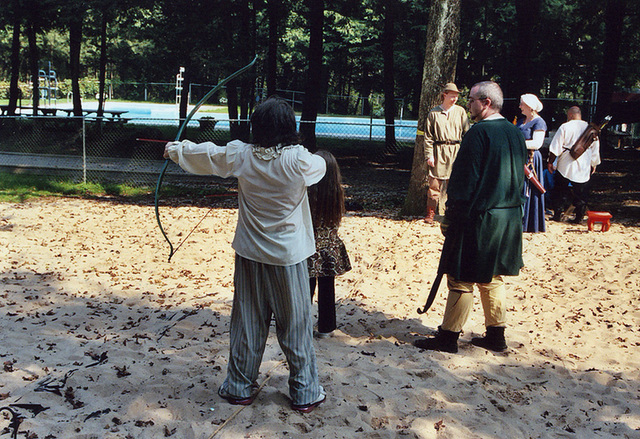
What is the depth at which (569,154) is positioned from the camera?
923 cm

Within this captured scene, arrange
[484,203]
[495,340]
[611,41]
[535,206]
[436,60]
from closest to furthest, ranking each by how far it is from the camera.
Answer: [484,203], [495,340], [535,206], [436,60], [611,41]

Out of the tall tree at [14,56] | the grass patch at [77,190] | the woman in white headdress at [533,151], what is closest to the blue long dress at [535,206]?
the woman in white headdress at [533,151]

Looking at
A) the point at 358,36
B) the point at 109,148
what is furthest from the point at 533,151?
the point at 358,36

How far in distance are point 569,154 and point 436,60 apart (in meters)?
2.49

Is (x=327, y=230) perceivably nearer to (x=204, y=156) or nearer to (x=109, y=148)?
(x=204, y=156)

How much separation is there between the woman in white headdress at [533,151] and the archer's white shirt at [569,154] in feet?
2.00

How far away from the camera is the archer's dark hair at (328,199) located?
475 cm

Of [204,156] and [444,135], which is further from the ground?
[444,135]

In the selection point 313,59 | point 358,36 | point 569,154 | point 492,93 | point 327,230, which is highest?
point 358,36

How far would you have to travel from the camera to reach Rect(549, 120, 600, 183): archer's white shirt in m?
9.12

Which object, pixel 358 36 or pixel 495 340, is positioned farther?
pixel 358 36

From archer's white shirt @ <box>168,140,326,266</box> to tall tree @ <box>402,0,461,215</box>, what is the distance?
21.9 ft

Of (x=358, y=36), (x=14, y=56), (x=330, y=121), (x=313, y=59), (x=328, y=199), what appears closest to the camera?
(x=328, y=199)

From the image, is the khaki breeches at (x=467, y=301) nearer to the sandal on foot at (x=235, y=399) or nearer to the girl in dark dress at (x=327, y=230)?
the girl in dark dress at (x=327, y=230)
